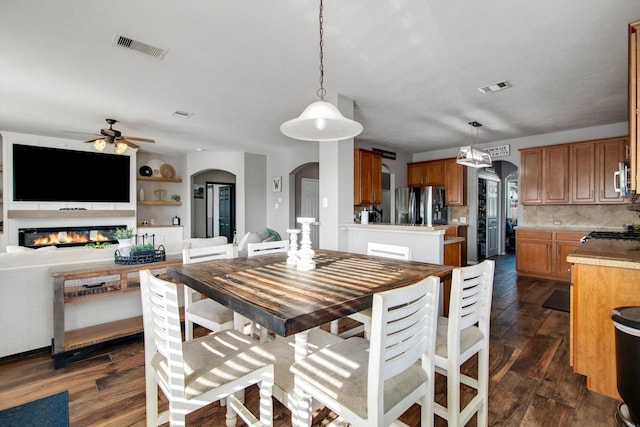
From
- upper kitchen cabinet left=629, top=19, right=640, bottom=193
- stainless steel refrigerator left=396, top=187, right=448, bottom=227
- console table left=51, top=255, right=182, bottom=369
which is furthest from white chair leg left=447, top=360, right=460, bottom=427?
stainless steel refrigerator left=396, top=187, right=448, bottom=227

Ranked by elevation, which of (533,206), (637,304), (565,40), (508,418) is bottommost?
(508,418)

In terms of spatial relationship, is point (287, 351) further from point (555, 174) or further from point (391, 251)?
point (555, 174)

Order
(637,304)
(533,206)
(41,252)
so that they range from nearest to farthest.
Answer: (637,304)
(41,252)
(533,206)

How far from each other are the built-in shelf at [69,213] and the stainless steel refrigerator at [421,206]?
231 inches

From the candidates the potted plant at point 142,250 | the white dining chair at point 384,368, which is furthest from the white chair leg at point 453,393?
the potted plant at point 142,250

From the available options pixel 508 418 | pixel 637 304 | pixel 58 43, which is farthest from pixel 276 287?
pixel 58 43

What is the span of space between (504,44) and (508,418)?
2.72 m

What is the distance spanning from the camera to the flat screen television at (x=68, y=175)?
543cm

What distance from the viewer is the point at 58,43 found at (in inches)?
96.1

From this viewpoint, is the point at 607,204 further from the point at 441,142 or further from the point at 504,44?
the point at 504,44

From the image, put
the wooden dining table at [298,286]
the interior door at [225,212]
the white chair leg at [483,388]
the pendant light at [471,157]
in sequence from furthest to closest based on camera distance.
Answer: the interior door at [225,212] → the pendant light at [471,157] → the white chair leg at [483,388] → the wooden dining table at [298,286]

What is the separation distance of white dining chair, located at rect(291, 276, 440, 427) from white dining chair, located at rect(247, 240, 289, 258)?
1.36 metres

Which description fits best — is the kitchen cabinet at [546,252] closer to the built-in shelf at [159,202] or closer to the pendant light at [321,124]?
the pendant light at [321,124]

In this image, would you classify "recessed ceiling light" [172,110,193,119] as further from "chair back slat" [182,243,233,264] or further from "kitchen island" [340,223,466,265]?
"kitchen island" [340,223,466,265]
